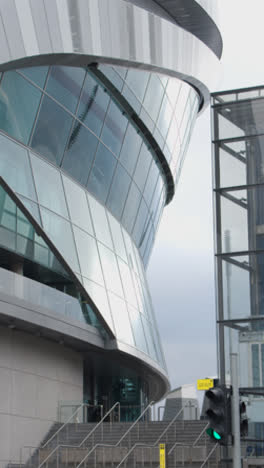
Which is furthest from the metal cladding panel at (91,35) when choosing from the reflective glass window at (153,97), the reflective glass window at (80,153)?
the reflective glass window at (153,97)

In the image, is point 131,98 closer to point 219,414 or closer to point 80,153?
point 80,153

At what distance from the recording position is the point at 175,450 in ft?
74.4

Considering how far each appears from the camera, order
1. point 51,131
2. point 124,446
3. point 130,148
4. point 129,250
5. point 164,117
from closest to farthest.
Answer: point 124,446 → point 51,131 → point 130,148 → point 129,250 → point 164,117

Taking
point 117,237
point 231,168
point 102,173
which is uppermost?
point 102,173

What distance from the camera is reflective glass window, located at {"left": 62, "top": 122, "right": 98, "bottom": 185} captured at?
3000 centimetres

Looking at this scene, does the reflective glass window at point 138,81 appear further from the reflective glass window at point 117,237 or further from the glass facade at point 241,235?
the glass facade at point 241,235

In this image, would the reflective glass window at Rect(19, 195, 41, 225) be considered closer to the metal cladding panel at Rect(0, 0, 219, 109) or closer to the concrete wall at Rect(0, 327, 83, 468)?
the concrete wall at Rect(0, 327, 83, 468)

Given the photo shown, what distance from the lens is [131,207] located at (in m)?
36.4

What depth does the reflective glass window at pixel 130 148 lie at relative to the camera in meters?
34.1

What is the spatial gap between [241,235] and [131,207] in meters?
20.4

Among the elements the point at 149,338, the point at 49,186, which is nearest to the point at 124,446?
the point at 49,186

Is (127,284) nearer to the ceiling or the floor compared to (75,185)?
nearer to the floor

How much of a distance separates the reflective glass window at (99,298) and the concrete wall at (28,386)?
6.32 ft

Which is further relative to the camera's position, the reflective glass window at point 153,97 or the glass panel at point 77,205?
the reflective glass window at point 153,97
